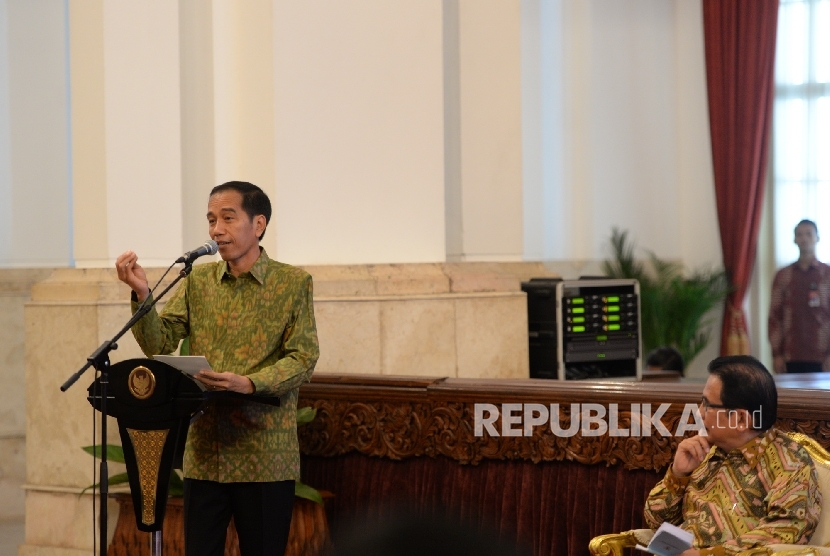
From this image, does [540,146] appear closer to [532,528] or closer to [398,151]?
[398,151]

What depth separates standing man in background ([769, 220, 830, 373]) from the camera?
8320 mm

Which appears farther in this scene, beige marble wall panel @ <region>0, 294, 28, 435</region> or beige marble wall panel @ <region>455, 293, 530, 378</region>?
beige marble wall panel @ <region>0, 294, 28, 435</region>

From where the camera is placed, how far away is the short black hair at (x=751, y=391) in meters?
Result: 3.20

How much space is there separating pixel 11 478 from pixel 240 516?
13.9 ft

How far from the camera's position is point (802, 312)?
27.6 ft

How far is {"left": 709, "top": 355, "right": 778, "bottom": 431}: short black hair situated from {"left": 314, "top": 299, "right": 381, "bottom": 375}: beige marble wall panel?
2.38m

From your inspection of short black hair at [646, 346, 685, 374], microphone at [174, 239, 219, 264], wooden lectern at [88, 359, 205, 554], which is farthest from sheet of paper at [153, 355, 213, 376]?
short black hair at [646, 346, 685, 374]

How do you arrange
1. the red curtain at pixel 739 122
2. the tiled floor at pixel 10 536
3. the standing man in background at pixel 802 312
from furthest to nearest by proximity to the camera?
1. the red curtain at pixel 739 122
2. the standing man in background at pixel 802 312
3. the tiled floor at pixel 10 536

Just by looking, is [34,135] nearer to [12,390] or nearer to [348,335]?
[12,390]

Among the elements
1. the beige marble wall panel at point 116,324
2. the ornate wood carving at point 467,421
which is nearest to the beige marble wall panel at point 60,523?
the beige marble wall panel at point 116,324

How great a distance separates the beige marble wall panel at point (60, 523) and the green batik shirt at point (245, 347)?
2.03m

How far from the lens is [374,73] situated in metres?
5.58

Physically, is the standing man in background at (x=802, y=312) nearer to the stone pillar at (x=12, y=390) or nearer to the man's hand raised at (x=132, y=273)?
the stone pillar at (x=12, y=390)

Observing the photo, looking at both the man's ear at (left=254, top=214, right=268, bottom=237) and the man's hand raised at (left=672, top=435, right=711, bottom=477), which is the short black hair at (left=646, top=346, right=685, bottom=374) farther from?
the man's ear at (left=254, top=214, right=268, bottom=237)
